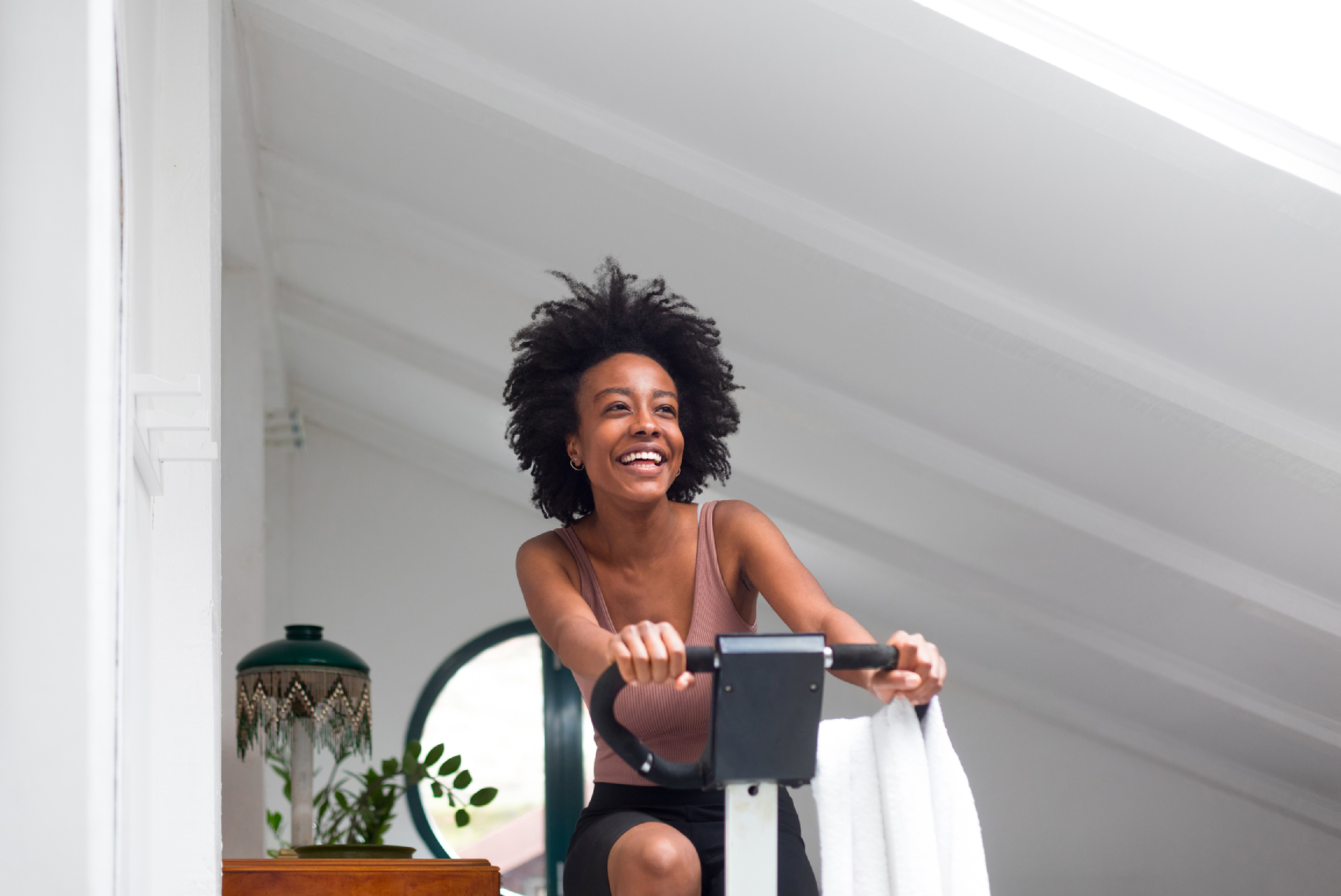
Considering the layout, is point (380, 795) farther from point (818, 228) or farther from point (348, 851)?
point (818, 228)

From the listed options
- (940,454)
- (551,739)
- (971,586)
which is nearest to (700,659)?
(940,454)

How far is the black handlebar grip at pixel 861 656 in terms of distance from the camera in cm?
136

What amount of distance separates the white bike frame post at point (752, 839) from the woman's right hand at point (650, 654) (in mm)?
135

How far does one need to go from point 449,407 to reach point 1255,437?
342 centimetres

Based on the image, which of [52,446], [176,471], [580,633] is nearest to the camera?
[52,446]

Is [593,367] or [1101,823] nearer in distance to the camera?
[593,367]

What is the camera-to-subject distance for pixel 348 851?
2.65 m

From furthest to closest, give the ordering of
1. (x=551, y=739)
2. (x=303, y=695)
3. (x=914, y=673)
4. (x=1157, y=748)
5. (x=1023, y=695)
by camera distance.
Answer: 1. (x=551, y=739)
2. (x=1023, y=695)
3. (x=1157, y=748)
4. (x=303, y=695)
5. (x=914, y=673)

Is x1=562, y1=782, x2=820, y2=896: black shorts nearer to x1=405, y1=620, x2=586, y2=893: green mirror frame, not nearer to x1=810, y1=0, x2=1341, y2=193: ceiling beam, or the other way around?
x1=810, y1=0, x2=1341, y2=193: ceiling beam

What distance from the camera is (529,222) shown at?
11.1 ft

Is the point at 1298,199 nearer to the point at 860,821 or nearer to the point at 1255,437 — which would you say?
the point at 1255,437

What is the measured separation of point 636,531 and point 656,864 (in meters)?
0.56

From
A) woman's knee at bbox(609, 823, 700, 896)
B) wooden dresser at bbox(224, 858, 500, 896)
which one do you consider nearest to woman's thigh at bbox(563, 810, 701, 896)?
woman's knee at bbox(609, 823, 700, 896)

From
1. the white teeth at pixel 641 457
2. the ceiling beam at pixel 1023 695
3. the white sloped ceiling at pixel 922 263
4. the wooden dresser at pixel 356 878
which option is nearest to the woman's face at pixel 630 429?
the white teeth at pixel 641 457
